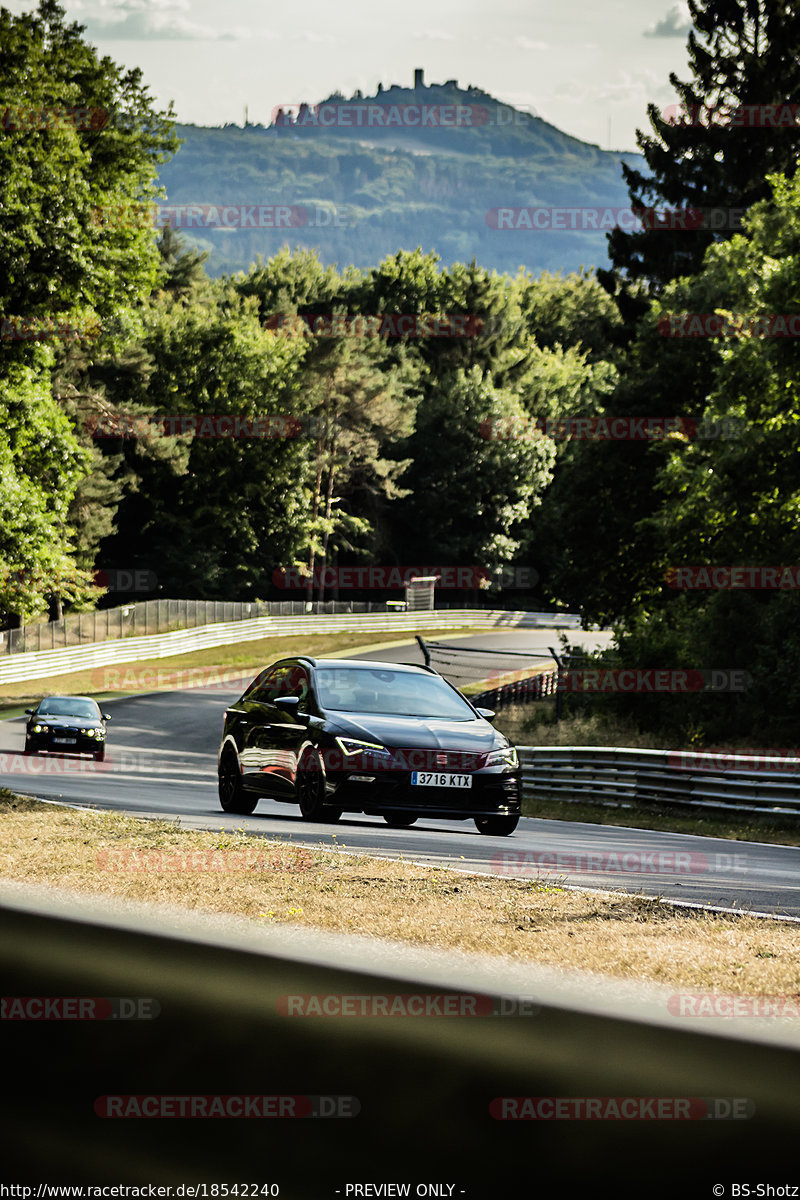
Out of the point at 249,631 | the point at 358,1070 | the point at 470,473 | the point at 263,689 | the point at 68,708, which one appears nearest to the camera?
the point at 358,1070

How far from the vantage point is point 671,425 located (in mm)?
42781

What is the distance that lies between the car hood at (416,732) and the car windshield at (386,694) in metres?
0.21

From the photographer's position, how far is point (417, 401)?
85.4 m

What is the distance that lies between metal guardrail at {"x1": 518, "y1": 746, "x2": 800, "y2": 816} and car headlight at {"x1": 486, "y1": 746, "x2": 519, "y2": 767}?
7974mm

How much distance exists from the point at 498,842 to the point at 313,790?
78.1 inches

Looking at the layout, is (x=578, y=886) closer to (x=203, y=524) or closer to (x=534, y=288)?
(x=203, y=524)

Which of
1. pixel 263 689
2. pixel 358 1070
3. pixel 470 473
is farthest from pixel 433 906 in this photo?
pixel 470 473

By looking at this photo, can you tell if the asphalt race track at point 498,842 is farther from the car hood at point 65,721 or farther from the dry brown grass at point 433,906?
the dry brown grass at point 433,906

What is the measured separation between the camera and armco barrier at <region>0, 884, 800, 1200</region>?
8.75 ft

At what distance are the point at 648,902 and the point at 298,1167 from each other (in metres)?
5.64

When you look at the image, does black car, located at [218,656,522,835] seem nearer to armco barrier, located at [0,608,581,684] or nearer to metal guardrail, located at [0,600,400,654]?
armco barrier, located at [0,608,581,684]

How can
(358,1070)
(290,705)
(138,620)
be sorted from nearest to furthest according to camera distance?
(358,1070) < (290,705) < (138,620)

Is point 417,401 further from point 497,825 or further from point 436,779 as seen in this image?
point 436,779

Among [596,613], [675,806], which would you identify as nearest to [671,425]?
[596,613]
